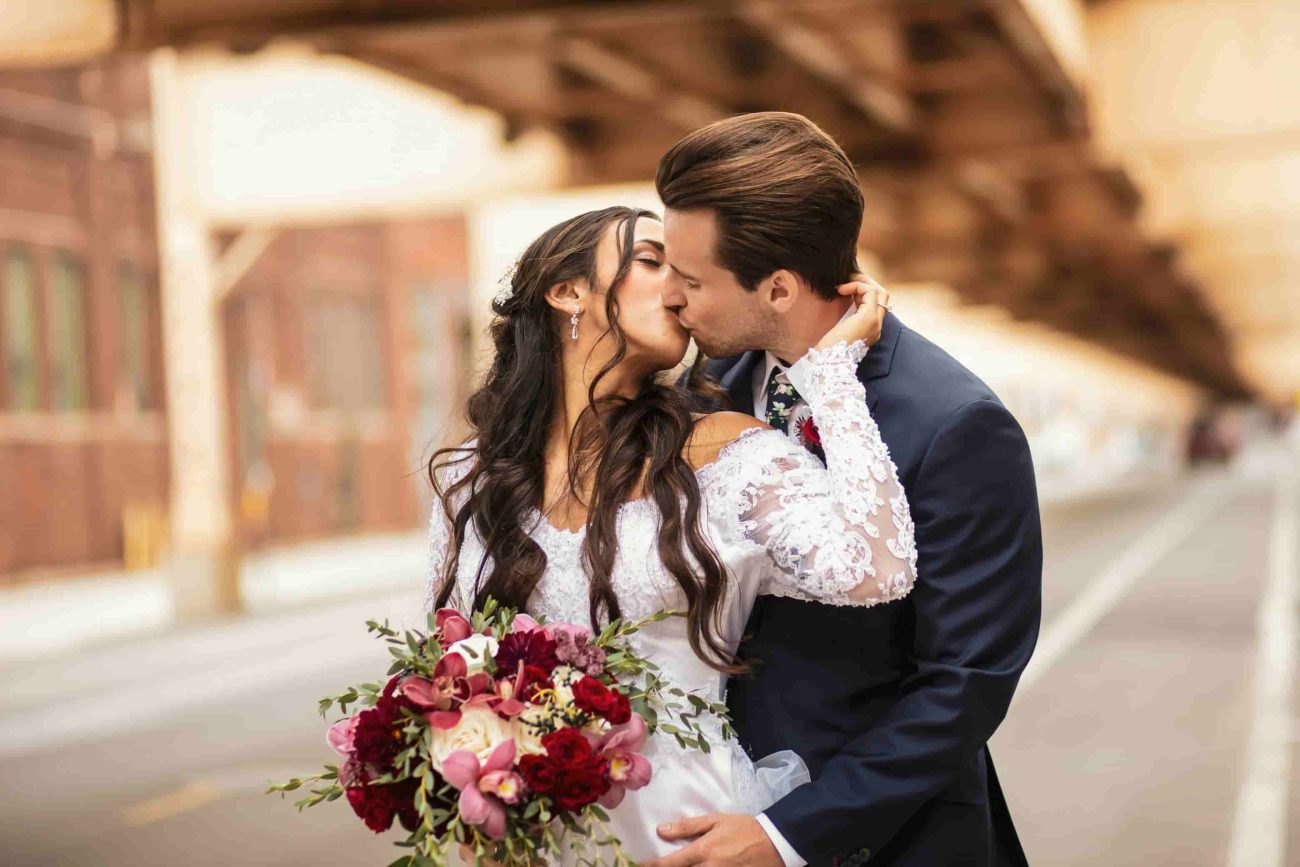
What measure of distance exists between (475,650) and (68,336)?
24651 millimetres

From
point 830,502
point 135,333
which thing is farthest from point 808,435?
point 135,333

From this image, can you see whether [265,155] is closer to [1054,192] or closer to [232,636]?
[232,636]

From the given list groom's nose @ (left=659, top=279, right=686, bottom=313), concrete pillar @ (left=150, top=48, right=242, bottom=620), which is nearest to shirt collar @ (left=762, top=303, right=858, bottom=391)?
groom's nose @ (left=659, top=279, right=686, bottom=313)

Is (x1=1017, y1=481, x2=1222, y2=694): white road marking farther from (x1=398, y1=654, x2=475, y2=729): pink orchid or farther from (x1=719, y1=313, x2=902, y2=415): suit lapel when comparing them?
(x1=398, y1=654, x2=475, y2=729): pink orchid

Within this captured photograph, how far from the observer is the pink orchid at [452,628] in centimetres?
295

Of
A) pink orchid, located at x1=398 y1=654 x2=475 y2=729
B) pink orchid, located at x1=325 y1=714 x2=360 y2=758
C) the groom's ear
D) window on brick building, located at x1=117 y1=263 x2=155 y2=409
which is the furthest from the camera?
window on brick building, located at x1=117 y1=263 x2=155 y2=409

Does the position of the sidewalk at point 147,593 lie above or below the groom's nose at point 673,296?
below

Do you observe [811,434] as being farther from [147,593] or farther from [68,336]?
[68,336]

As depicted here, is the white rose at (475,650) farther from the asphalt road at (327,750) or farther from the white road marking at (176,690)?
the white road marking at (176,690)

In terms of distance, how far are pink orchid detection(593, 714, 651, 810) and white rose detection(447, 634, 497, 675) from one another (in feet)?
0.80

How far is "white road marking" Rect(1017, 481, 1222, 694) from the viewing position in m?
13.4

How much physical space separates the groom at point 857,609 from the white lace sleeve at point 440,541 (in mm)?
592

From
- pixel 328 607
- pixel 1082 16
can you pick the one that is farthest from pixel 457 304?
pixel 1082 16

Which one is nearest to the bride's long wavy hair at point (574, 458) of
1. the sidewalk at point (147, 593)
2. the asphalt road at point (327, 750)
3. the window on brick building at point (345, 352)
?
the asphalt road at point (327, 750)
